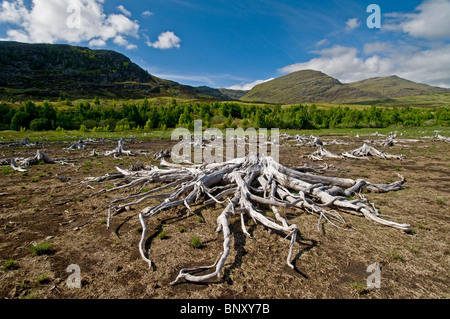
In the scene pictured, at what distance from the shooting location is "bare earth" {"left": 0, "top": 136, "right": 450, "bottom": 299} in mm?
3873

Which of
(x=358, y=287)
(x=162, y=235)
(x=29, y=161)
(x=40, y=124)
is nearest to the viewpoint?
(x=358, y=287)

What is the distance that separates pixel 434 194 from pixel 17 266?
1459 centimetres

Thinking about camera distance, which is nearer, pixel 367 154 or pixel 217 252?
pixel 217 252

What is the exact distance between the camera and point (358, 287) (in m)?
3.87

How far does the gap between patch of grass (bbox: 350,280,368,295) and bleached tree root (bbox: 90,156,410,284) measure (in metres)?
1.24

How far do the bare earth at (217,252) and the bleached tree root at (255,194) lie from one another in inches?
14.6

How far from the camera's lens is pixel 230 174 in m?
8.63

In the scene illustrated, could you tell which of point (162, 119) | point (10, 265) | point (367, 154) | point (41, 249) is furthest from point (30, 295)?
point (162, 119)

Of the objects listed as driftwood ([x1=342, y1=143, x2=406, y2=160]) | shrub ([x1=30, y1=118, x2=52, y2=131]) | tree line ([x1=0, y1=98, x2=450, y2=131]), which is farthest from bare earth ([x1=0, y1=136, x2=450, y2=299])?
shrub ([x1=30, y1=118, x2=52, y2=131])

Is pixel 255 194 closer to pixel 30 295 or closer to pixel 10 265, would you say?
pixel 30 295

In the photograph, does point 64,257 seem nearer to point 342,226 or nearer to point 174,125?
point 342,226

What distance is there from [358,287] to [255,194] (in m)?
4.71

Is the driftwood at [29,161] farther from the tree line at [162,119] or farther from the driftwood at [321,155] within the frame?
the tree line at [162,119]
